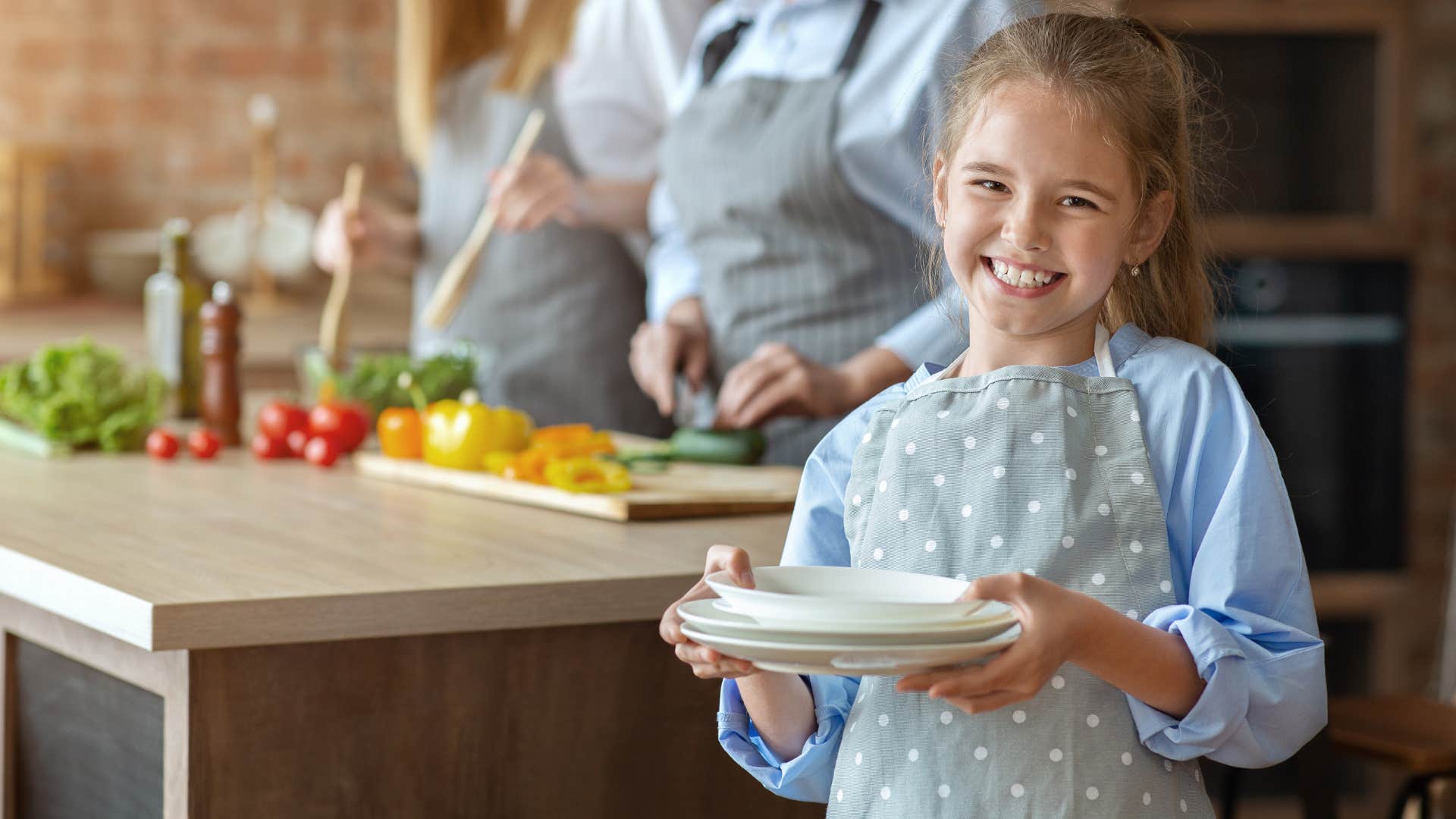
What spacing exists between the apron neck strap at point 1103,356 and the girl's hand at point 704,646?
0.84ft

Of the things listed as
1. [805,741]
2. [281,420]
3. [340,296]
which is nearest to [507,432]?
[281,420]


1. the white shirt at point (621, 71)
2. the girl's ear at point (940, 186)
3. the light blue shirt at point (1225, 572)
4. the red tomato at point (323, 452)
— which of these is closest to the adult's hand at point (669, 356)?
the red tomato at point (323, 452)

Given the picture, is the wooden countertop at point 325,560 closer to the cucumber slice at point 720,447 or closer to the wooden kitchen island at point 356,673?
the wooden kitchen island at point 356,673

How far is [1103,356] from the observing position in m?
1.04

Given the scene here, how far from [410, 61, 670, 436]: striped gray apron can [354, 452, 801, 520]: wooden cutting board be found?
827mm

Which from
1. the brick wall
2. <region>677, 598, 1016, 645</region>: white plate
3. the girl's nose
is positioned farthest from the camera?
the brick wall

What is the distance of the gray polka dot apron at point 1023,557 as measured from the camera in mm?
969

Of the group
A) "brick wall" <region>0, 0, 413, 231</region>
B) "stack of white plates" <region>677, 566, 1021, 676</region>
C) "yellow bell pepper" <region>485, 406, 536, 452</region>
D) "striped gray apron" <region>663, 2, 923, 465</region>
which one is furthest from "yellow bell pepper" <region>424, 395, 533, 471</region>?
"brick wall" <region>0, 0, 413, 231</region>

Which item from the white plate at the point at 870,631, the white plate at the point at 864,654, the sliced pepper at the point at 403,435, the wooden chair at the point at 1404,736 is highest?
the white plate at the point at 870,631

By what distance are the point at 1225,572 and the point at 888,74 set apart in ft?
3.97

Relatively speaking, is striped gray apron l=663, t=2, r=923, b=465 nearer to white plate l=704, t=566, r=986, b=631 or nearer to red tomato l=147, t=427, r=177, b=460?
red tomato l=147, t=427, r=177, b=460

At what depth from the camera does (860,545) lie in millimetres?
A: 1047

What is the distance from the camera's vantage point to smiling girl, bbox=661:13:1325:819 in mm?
940

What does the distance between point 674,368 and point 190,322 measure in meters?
0.80
